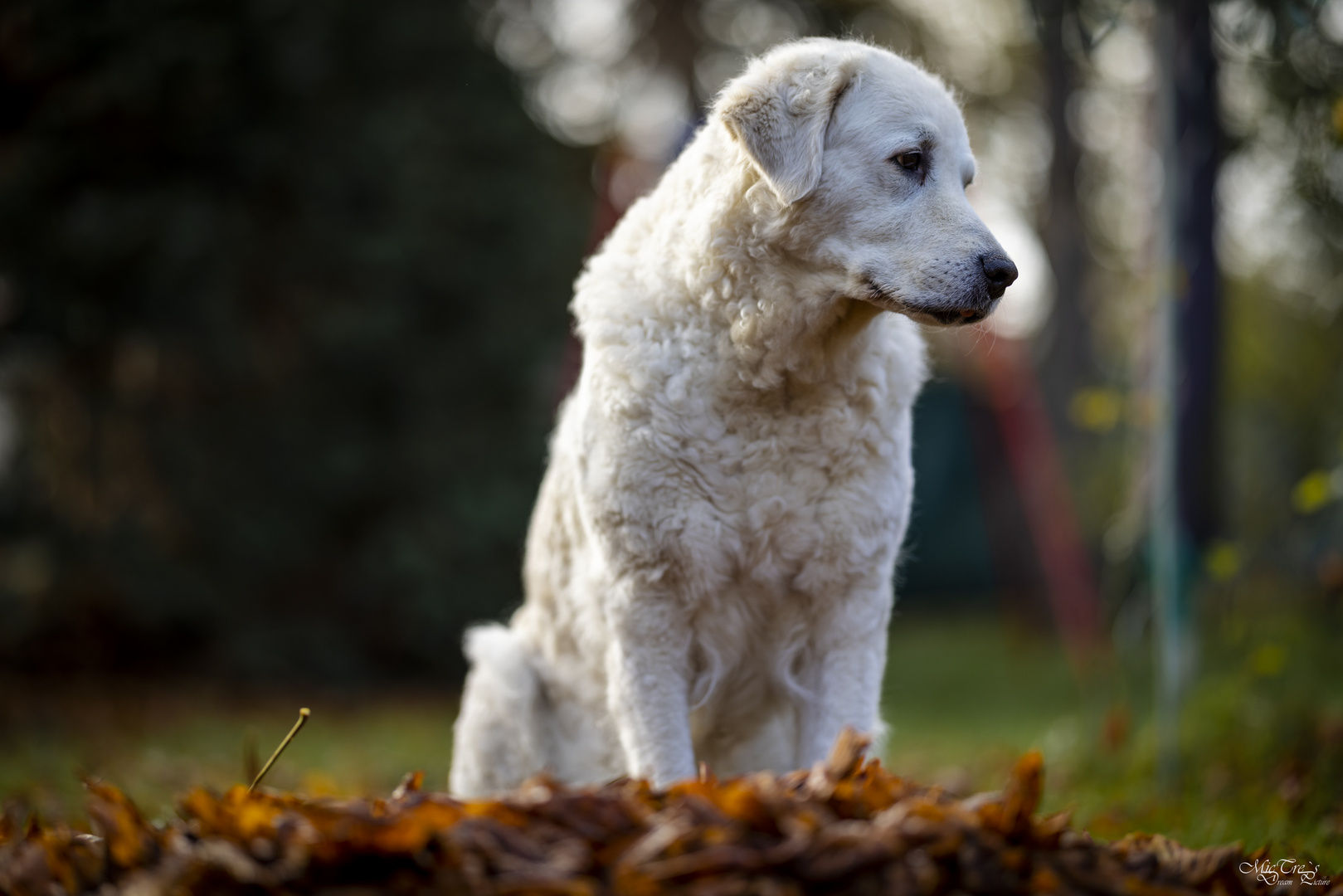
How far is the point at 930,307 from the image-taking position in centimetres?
241

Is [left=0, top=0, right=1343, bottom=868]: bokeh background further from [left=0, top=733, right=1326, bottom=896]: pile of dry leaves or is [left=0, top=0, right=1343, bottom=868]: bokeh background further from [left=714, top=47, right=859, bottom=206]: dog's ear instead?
[left=0, top=733, right=1326, bottom=896]: pile of dry leaves

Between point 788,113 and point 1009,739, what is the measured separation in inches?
176

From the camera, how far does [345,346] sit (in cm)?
791

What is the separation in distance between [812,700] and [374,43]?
23.2 feet

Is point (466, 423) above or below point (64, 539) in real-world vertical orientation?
above

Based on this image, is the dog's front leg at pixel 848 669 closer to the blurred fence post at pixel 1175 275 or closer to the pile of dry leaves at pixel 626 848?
the pile of dry leaves at pixel 626 848

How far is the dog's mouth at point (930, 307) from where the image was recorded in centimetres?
241

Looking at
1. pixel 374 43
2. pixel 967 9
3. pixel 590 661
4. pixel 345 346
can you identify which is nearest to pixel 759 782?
pixel 590 661

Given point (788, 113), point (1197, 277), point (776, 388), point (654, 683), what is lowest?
point (654, 683)

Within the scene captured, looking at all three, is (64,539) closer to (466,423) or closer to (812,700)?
(466,423)

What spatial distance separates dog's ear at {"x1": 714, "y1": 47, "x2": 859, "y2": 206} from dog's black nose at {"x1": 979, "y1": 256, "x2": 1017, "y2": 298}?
16.5 inches

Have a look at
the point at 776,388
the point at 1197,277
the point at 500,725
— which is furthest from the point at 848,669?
the point at 1197,277

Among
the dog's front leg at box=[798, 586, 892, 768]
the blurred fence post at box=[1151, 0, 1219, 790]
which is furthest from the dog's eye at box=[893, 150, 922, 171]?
the blurred fence post at box=[1151, 0, 1219, 790]

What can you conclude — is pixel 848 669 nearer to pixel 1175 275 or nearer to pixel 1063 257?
pixel 1175 275
